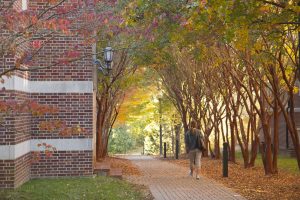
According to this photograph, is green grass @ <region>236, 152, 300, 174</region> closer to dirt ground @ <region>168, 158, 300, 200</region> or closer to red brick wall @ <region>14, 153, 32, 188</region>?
dirt ground @ <region>168, 158, 300, 200</region>

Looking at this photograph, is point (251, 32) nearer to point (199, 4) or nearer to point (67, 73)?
point (199, 4)

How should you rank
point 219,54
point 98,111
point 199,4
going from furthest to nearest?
1. point 98,111
2. point 219,54
3. point 199,4

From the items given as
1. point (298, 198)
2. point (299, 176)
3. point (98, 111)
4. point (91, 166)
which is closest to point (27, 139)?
point (91, 166)

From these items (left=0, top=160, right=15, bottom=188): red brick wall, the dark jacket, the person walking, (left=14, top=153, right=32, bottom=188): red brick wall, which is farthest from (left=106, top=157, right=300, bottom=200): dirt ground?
(left=0, top=160, right=15, bottom=188): red brick wall

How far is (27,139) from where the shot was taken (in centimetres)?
1512

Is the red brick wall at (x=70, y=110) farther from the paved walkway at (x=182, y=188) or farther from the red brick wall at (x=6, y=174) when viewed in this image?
the paved walkway at (x=182, y=188)

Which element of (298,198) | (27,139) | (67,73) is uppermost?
(67,73)

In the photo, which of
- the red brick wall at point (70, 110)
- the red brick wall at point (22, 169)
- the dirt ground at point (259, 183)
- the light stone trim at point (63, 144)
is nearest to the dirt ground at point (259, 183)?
the dirt ground at point (259, 183)

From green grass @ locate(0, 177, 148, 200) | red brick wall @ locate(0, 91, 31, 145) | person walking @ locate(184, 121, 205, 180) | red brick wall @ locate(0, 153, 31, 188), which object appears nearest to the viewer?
green grass @ locate(0, 177, 148, 200)

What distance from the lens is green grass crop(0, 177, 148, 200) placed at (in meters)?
12.4

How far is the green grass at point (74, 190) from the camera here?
40.7ft

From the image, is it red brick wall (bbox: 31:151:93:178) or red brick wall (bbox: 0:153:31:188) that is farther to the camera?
red brick wall (bbox: 31:151:93:178)

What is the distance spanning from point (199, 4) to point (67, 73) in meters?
5.21

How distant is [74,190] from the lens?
13.3 meters
